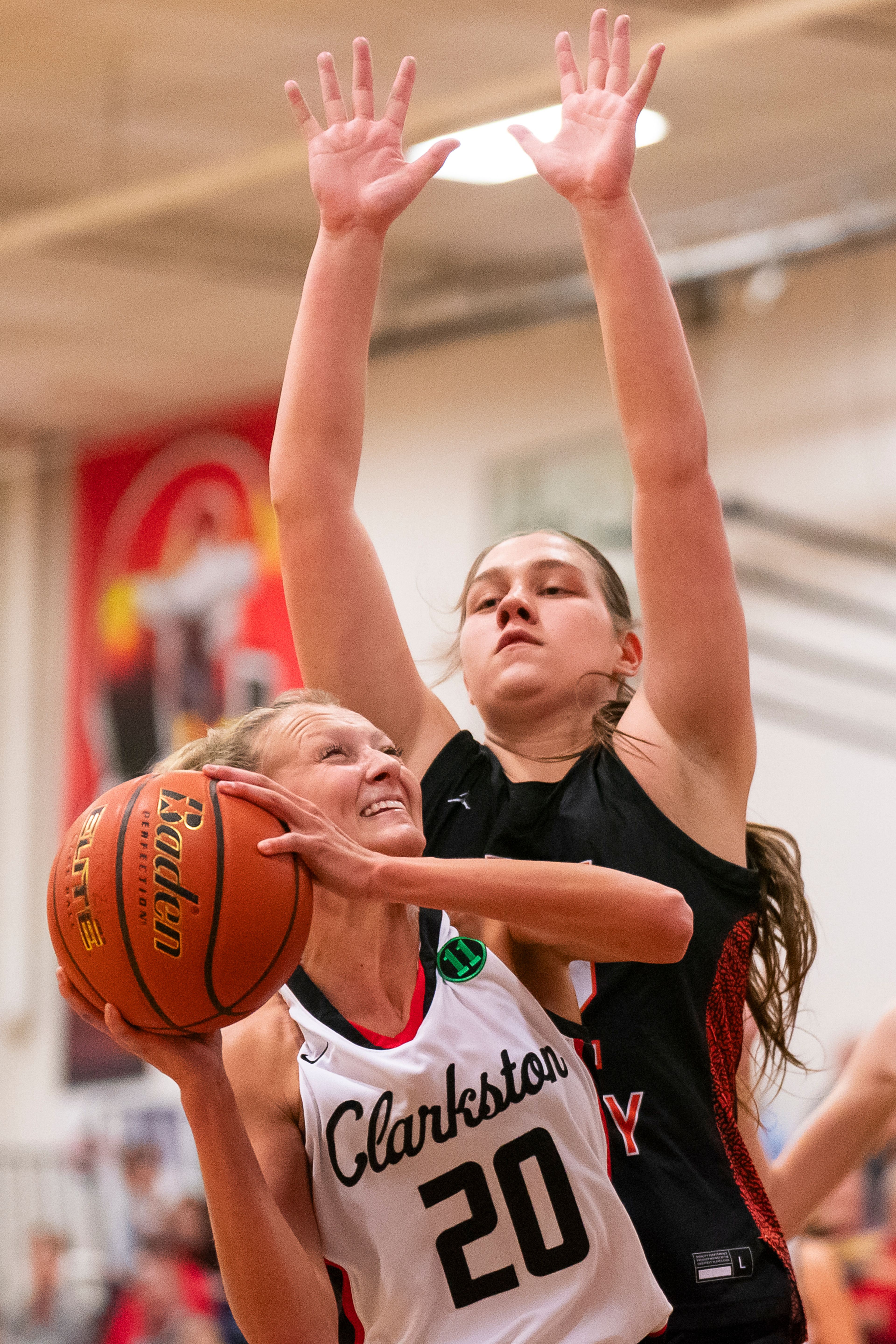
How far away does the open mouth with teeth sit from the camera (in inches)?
90.4

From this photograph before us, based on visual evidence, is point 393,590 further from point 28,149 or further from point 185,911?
point 185,911

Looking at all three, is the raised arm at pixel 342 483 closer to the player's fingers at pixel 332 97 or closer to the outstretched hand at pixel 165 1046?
the player's fingers at pixel 332 97

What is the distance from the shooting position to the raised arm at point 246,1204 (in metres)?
2.16

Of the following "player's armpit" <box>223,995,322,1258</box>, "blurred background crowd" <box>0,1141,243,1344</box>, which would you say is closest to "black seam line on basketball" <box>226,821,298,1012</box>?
"player's armpit" <box>223,995,322,1258</box>

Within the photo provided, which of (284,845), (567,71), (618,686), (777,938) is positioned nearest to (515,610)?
(618,686)

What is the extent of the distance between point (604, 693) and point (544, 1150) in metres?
0.83

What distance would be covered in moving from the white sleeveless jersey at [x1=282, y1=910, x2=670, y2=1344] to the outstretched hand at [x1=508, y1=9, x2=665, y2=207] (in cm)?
124

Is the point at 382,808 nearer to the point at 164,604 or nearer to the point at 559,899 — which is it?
the point at 559,899

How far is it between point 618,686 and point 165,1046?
1072 millimetres

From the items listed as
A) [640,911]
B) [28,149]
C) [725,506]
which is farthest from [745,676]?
[28,149]

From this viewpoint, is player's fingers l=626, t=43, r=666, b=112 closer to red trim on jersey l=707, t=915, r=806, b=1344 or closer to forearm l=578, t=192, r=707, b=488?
forearm l=578, t=192, r=707, b=488

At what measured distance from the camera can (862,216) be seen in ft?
25.2

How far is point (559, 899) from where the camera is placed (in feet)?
7.02

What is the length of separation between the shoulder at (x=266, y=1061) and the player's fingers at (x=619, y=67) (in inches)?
60.7
